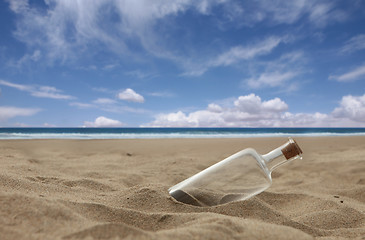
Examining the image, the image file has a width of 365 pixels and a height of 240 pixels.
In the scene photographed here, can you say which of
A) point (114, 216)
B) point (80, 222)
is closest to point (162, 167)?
point (114, 216)

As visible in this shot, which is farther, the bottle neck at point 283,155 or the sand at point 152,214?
the bottle neck at point 283,155

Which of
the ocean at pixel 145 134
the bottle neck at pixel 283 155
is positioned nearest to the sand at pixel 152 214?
the bottle neck at pixel 283 155

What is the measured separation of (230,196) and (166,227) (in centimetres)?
67

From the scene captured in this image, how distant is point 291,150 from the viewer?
175cm

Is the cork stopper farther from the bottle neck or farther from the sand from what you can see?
the sand

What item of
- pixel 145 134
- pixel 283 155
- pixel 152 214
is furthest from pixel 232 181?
pixel 145 134

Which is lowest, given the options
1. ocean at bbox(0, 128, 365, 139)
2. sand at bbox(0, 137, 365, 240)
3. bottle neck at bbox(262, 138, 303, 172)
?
sand at bbox(0, 137, 365, 240)

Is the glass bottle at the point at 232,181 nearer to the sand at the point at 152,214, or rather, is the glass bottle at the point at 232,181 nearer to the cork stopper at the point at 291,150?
the cork stopper at the point at 291,150

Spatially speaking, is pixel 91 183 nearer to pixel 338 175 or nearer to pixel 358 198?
pixel 358 198

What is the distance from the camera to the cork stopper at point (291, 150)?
5.71 ft

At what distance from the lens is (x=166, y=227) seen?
119 cm

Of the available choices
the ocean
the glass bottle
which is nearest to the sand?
the glass bottle

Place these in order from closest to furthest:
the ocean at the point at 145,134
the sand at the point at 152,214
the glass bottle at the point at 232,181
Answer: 1. the sand at the point at 152,214
2. the glass bottle at the point at 232,181
3. the ocean at the point at 145,134

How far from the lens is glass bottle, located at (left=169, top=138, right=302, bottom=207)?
1.70 metres
